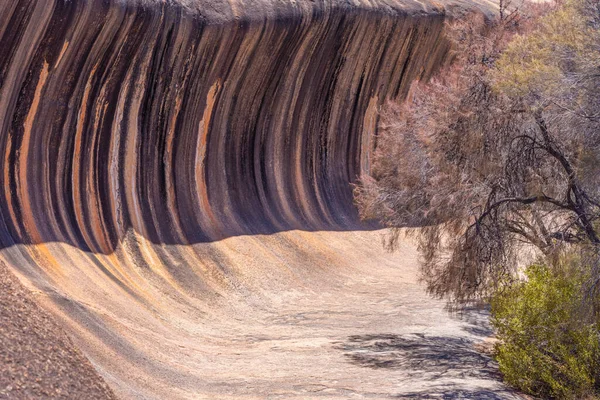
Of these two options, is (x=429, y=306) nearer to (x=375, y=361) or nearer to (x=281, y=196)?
(x=375, y=361)

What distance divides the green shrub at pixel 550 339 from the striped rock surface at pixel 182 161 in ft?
7.49

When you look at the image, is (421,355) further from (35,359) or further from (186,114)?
(186,114)

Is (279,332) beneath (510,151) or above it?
beneath

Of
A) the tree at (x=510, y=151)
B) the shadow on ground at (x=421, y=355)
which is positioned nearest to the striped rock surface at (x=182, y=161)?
the shadow on ground at (x=421, y=355)

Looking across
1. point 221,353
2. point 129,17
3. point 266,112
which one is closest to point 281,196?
point 266,112

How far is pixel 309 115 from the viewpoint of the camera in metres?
21.7

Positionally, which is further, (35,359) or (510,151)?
(510,151)

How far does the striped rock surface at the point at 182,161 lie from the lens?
1283 centimetres

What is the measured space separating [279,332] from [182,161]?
5.11 metres

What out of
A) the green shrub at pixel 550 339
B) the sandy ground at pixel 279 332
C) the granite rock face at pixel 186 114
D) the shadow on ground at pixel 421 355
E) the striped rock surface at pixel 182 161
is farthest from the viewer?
the granite rock face at pixel 186 114

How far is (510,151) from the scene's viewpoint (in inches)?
413

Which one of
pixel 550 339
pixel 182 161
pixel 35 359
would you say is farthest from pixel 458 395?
pixel 182 161

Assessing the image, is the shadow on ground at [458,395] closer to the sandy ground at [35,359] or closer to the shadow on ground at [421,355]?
the shadow on ground at [421,355]

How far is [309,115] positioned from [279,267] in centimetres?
528
